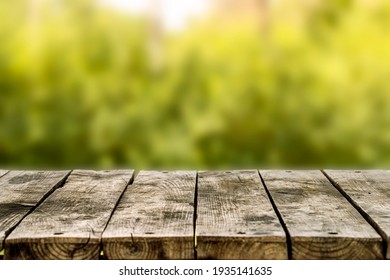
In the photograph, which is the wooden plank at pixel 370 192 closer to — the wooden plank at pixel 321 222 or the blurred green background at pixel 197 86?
the wooden plank at pixel 321 222

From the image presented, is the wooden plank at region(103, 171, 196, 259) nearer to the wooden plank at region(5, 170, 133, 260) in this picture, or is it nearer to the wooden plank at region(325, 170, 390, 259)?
the wooden plank at region(5, 170, 133, 260)

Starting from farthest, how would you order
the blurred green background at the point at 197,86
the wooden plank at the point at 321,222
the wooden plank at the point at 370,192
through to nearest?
1. the blurred green background at the point at 197,86
2. the wooden plank at the point at 370,192
3. the wooden plank at the point at 321,222

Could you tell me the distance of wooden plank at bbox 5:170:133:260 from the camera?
4.33 feet

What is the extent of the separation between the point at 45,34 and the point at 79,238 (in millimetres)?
3673

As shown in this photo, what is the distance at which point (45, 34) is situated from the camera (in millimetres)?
4812

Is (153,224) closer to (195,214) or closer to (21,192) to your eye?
(195,214)

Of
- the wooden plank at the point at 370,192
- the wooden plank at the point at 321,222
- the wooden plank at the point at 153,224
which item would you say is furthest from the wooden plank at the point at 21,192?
the wooden plank at the point at 370,192

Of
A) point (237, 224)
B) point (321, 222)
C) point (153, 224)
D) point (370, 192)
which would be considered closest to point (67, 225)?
point (153, 224)

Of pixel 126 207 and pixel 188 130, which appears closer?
pixel 126 207

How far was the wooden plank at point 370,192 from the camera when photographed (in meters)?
1.43

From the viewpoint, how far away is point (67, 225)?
1.42 metres

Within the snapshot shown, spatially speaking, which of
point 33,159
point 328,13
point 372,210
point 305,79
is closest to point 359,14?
point 328,13

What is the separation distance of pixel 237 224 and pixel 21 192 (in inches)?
23.9

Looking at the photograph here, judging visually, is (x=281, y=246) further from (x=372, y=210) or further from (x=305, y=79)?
(x=305, y=79)
